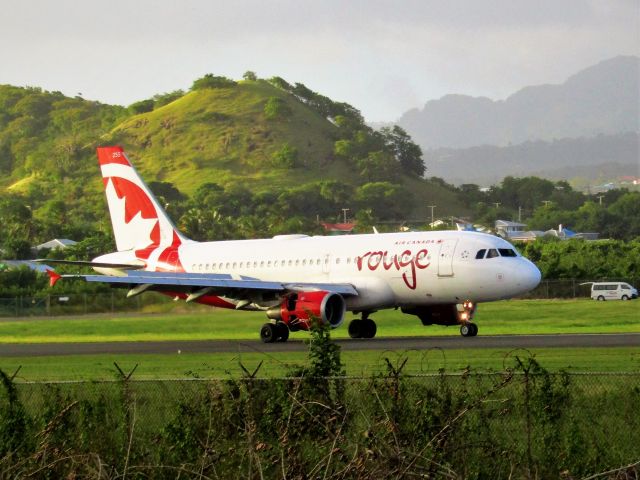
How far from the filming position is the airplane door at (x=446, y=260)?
43.0 m

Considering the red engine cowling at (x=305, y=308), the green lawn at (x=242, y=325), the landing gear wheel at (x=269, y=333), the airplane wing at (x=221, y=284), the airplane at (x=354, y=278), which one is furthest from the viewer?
the green lawn at (x=242, y=325)

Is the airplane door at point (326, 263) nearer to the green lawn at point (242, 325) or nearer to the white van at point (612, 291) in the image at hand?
the green lawn at point (242, 325)

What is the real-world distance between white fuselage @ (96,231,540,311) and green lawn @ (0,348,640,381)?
26.8 feet

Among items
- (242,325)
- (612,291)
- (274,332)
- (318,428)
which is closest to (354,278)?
(274,332)

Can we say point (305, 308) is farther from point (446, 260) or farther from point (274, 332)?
point (446, 260)

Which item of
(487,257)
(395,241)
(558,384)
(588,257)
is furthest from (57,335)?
(588,257)

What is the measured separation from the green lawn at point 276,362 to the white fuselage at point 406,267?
8172mm

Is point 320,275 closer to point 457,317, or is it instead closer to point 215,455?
point 457,317

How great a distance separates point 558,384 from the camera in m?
20.2

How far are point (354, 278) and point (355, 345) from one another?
6222 millimetres

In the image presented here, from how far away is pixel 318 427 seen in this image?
17625 millimetres

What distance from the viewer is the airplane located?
42938mm

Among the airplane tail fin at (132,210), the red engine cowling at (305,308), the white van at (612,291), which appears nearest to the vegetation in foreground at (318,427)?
the red engine cowling at (305,308)

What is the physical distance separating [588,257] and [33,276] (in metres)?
47.0
